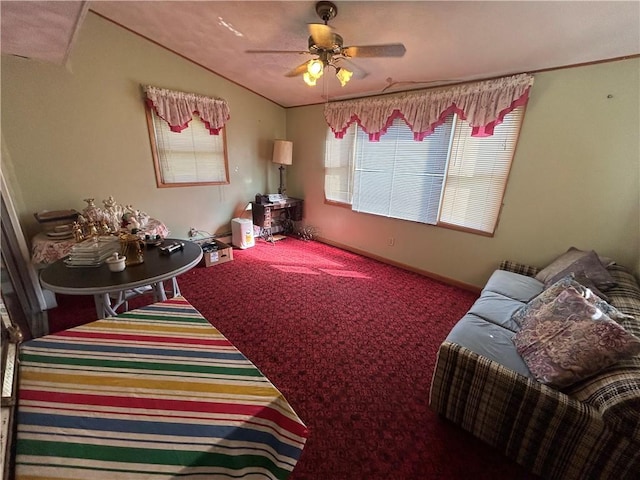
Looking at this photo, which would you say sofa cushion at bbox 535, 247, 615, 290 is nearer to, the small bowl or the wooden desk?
the small bowl

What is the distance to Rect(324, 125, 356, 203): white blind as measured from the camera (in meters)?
3.86

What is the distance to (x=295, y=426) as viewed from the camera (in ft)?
2.14

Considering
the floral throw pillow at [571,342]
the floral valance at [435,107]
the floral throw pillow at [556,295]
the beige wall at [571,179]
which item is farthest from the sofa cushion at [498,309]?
the floral valance at [435,107]

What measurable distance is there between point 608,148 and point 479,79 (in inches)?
47.5

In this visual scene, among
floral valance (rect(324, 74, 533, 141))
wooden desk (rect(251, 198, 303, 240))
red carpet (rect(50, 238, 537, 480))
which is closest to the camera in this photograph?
red carpet (rect(50, 238, 537, 480))

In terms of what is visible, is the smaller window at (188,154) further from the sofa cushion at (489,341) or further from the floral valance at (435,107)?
the sofa cushion at (489,341)

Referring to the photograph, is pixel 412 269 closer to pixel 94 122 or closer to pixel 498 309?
pixel 498 309

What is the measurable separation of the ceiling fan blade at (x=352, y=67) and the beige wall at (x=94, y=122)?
76.1 inches

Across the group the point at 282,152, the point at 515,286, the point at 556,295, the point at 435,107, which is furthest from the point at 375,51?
the point at 282,152

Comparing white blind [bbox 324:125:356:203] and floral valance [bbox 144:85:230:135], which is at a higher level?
floral valance [bbox 144:85:230:135]

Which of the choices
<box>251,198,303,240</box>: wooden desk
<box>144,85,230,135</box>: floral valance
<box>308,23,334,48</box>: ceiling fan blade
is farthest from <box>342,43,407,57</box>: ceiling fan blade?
<box>251,198,303,240</box>: wooden desk

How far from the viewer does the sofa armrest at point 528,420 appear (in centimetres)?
107

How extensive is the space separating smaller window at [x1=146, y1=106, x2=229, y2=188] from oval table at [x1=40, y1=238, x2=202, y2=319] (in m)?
1.86

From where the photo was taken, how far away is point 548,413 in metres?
1.16
